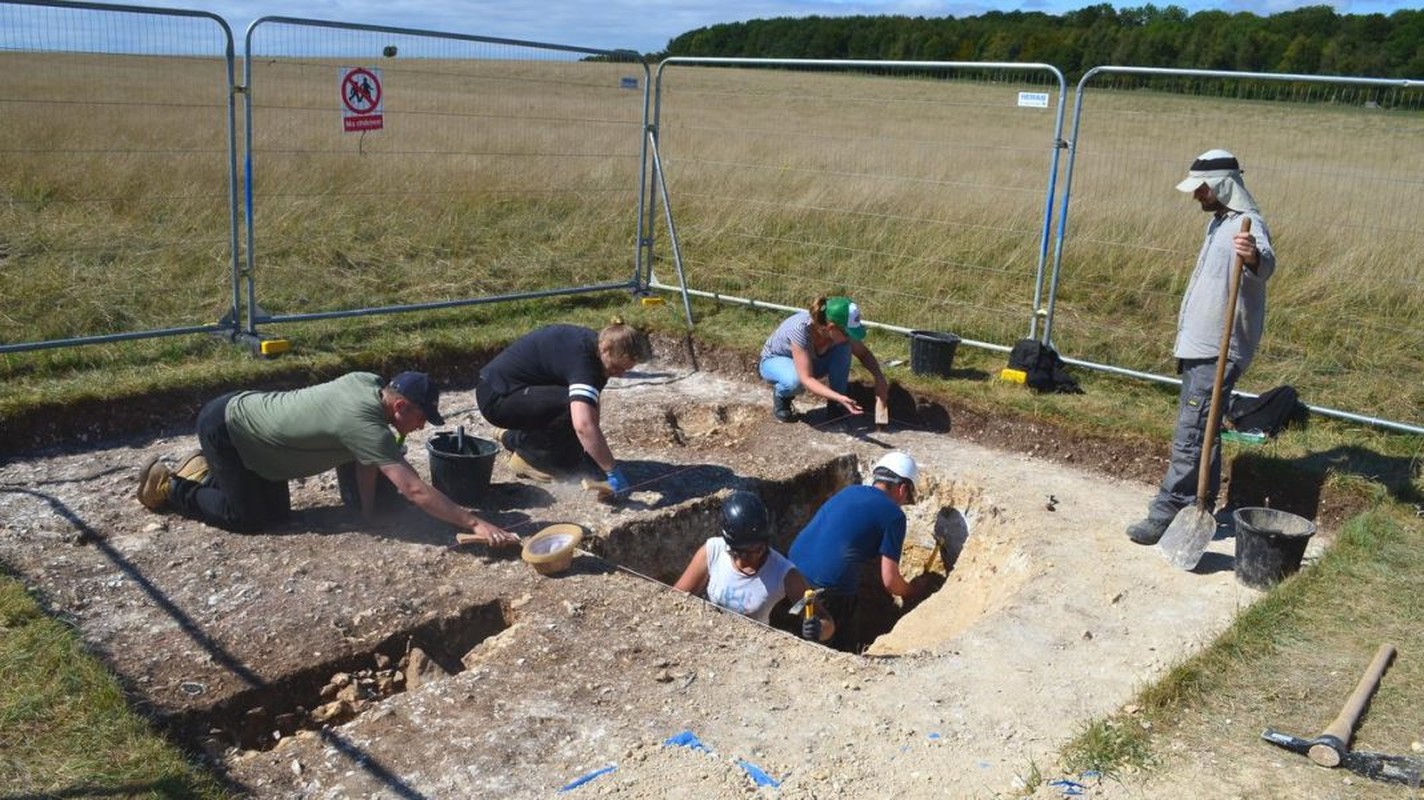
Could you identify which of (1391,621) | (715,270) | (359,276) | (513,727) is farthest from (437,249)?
(1391,621)

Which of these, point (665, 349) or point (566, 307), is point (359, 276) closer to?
point (566, 307)

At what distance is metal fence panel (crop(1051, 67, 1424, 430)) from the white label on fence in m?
0.32

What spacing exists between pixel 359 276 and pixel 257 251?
92 cm

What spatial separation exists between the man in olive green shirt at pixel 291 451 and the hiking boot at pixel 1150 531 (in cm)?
341

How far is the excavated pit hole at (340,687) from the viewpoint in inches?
175

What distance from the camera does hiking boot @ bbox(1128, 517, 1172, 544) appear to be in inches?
259

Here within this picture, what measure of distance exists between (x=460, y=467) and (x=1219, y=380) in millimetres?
3967

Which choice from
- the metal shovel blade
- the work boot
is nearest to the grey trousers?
the metal shovel blade

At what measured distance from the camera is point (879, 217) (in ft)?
37.2

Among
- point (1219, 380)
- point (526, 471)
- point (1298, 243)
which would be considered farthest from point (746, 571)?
point (1298, 243)

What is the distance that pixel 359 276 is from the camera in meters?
10.6

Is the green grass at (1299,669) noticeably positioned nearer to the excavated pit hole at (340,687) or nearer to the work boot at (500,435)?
the excavated pit hole at (340,687)

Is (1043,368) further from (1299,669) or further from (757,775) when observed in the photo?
(757,775)

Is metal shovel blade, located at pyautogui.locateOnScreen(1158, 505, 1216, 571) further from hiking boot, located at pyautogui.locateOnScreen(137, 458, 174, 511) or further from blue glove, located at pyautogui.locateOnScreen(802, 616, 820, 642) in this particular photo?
hiking boot, located at pyautogui.locateOnScreen(137, 458, 174, 511)
